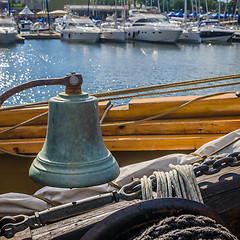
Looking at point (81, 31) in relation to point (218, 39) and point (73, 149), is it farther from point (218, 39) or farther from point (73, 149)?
point (73, 149)

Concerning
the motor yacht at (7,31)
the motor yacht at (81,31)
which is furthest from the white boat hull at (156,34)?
the motor yacht at (7,31)

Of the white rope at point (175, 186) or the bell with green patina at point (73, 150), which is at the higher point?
the bell with green patina at point (73, 150)

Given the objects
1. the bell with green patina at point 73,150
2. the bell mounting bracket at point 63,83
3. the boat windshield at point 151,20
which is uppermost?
the boat windshield at point 151,20

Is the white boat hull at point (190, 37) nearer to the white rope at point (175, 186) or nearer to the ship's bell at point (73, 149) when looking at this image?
the white rope at point (175, 186)

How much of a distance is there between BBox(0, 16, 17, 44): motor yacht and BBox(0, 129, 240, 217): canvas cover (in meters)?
38.6

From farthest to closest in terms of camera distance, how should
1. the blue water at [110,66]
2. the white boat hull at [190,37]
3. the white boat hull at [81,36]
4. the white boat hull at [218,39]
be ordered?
the white boat hull at [218,39] → the white boat hull at [190,37] → the white boat hull at [81,36] → the blue water at [110,66]

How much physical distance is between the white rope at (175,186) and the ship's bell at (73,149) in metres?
0.18

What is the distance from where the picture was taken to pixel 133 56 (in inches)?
1230

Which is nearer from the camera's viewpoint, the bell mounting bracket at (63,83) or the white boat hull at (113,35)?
the bell mounting bracket at (63,83)

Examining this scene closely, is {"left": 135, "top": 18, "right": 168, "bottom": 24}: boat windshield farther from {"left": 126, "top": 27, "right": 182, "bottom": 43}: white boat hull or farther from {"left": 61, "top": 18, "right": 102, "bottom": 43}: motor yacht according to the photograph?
{"left": 61, "top": 18, "right": 102, "bottom": 43}: motor yacht

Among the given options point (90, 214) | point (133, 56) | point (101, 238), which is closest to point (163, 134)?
point (90, 214)

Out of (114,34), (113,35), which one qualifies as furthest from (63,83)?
(113,35)

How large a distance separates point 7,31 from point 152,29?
1586 centimetres

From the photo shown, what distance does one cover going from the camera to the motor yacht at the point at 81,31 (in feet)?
137
